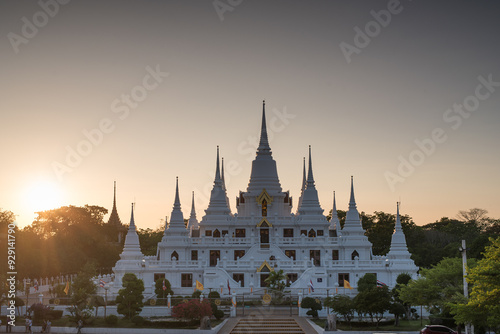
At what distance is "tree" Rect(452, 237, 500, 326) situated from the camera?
4031 centimetres

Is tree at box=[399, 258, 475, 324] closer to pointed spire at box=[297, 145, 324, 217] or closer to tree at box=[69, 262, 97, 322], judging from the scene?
tree at box=[69, 262, 97, 322]

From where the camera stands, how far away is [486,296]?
133ft

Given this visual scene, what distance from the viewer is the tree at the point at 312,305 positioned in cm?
6344

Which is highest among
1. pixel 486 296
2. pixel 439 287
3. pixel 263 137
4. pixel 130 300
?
pixel 263 137

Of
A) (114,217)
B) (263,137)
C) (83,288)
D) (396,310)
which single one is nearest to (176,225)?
(263,137)

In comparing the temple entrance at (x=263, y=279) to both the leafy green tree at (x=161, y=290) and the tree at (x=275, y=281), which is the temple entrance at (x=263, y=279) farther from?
the leafy green tree at (x=161, y=290)

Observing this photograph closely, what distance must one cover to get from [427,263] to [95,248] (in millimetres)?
49124

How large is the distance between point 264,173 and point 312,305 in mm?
35825

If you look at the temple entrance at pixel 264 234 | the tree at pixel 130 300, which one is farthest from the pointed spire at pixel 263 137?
the tree at pixel 130 300

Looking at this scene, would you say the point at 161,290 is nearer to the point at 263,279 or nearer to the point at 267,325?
the point at 263,279

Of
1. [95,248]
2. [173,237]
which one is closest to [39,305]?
[173,237]

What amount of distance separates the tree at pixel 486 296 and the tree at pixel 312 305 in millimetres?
21914

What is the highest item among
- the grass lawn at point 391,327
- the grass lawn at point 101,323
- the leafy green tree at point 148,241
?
the leafy green tree at point 148,241

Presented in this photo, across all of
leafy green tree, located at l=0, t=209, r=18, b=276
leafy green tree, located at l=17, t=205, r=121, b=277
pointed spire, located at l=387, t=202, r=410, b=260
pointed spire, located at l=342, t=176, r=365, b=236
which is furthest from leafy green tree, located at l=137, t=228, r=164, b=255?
pointed spire, located at l=387, t=202, r=410, b=260
